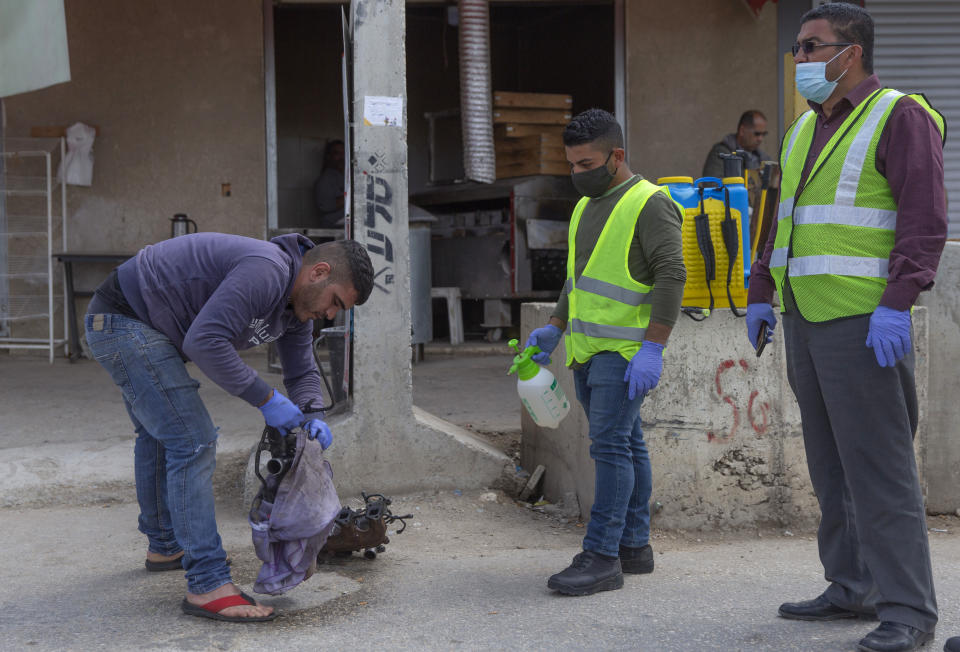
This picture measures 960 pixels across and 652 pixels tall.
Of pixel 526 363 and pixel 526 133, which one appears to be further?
pixel 526 133

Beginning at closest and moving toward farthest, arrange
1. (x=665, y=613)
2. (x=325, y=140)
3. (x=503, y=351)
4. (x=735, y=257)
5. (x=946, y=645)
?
(x=946, y=645) < (x=665, y=613) < (x=735, y=257) < (x=503, y=351) < (x=325, y=140)

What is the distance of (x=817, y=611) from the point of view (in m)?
3.20

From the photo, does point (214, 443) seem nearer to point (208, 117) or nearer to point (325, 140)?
point (208, 117)

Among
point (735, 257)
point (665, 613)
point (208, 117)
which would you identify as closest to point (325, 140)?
point (208, 117)

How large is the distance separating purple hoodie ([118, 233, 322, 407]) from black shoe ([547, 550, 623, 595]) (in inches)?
51.1

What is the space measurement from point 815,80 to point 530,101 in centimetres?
650

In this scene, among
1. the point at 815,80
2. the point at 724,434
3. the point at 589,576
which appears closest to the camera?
the point at 815,80

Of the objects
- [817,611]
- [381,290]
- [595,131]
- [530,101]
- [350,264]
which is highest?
[530,101]

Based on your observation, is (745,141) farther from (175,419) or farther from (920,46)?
(175,419)

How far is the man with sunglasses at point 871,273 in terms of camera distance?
276 cm

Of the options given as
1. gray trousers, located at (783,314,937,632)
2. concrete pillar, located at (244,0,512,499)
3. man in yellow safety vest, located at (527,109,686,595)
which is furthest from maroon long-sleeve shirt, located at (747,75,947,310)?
concrete pillar, located at (244,0,512,499)

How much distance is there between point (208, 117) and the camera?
8578 mm

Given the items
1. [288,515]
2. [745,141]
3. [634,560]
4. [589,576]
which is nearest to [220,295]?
[288,515]

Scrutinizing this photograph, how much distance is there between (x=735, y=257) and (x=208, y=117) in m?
5.88
